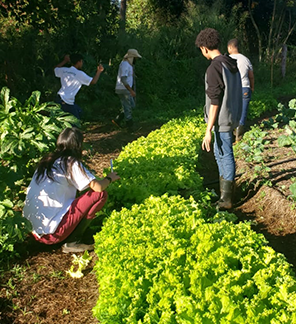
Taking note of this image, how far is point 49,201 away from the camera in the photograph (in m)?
3.83

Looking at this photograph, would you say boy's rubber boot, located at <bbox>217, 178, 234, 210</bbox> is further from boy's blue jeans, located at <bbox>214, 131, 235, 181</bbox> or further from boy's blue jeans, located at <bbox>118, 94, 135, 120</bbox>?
boy's blue jeans, located at <bbox>118, 94, 135, 120</bbox>

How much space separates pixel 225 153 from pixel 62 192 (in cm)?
215

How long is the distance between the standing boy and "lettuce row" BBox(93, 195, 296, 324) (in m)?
1.67

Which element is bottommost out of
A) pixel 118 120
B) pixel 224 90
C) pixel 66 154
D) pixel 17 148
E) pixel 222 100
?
pixel 118 120

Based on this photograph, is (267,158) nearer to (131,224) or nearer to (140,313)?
(131,224)

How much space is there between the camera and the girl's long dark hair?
3.76 meters

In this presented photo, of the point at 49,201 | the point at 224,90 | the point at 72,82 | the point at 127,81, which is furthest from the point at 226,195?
the point at 127,81

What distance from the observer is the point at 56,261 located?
4.02m

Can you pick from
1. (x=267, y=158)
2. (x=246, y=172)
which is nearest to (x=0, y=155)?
(x=246, y=172)

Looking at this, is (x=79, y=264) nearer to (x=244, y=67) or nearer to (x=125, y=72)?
(x=244, y=67)

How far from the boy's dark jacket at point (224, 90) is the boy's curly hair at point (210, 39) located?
5.9 inches

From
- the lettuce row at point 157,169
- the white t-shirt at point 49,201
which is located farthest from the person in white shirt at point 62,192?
the lettuce row at point 157,169

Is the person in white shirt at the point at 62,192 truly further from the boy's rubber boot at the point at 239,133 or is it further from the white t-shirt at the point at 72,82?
the boy's rubber boot at the point at 239,133

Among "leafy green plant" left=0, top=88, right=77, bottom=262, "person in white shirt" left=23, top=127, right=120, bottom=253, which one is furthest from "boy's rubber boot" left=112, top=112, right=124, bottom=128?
"person in white shirt" left=23, top=127, right=120, bottom=253
